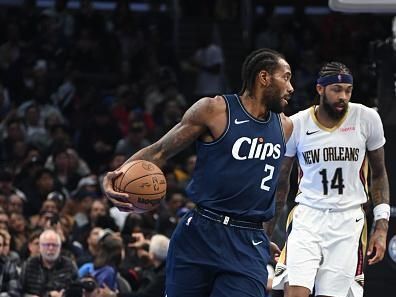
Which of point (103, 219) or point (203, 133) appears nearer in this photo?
point (203, 133)

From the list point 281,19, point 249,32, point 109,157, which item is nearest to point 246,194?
point 109,157

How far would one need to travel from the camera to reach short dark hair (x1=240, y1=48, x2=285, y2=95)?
24.4 ft

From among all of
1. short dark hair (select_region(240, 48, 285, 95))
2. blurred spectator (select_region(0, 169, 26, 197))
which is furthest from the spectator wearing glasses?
short dark hair (select_region(240, 48, 285, 95))

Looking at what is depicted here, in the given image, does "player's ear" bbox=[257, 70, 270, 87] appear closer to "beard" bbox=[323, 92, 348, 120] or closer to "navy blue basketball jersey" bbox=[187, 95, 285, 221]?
"navy blue basketball jersey" bbox=[187, 95, 285, 221]

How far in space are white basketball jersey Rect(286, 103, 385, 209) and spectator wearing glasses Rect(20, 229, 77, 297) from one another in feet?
11.0

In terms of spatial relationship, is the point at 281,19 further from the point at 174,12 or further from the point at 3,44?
the point at 3,44

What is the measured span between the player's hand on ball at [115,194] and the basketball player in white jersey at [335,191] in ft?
6.18

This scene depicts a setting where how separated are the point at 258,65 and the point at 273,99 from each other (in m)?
0.25

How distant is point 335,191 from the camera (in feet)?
28.5

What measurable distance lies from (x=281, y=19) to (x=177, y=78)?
4034 mm

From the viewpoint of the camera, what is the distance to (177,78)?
67.4 ft

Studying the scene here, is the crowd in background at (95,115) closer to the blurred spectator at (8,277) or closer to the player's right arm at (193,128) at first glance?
the blurred spectator at (8,277)

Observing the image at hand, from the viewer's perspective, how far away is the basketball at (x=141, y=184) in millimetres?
7137

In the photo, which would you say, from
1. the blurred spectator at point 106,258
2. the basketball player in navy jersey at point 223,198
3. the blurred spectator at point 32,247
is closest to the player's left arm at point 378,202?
the basketball player in navy jersey at point 223,198
